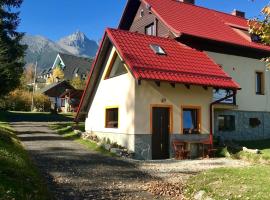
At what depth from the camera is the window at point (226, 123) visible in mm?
21698

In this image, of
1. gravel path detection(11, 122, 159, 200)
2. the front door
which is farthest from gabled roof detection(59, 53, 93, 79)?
the front door

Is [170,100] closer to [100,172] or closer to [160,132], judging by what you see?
[160,132]

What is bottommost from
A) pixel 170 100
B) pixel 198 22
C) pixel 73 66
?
pixel 170 100

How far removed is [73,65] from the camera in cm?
9100

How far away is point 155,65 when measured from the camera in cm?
1741

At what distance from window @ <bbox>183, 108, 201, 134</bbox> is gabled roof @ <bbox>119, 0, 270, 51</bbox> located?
452 centimetres

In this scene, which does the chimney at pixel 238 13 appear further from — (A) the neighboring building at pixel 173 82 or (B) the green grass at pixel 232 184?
(B) the green grass at pixel 232 184

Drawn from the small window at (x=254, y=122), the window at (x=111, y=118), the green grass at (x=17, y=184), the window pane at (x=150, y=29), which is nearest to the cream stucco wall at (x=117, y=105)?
the window at (x=111, y=118)

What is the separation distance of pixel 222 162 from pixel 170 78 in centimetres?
435

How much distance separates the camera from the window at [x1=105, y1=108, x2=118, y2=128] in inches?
760

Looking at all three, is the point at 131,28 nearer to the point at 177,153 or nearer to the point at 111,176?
the point at 177,153

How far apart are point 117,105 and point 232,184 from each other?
959 cm

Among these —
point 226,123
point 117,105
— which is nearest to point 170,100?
point 117,105

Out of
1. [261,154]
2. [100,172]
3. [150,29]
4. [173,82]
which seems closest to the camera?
[100,172]
